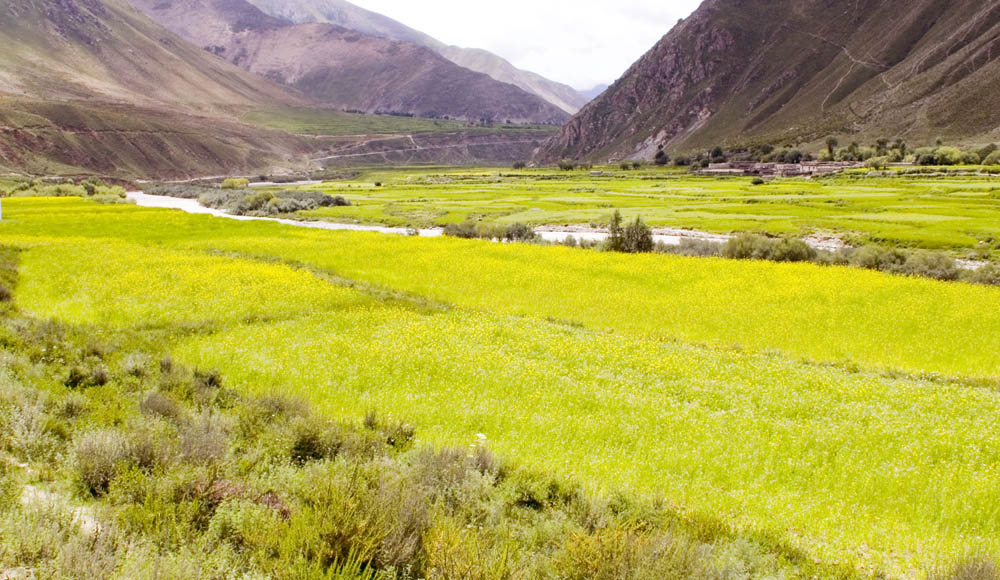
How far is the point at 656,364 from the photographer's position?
15211mm

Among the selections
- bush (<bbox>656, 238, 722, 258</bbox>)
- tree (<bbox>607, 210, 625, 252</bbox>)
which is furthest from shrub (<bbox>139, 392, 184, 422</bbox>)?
tree (<bbox>607, 210, 625, 252</bbox>)

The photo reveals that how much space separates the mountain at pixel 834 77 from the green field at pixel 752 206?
4419 centimetres

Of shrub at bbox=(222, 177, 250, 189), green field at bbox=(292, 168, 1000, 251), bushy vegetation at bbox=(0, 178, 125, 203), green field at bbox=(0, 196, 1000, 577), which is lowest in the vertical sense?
green field at bbox=(0, 196, 1000, 577)

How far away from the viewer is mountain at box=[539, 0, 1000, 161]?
365 feet

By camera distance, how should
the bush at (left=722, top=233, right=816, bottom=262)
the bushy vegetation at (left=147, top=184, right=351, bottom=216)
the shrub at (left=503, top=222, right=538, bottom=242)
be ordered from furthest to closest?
the bushy vegetation at (left=147, top=184, right=351, bottom=216), the shrub at (left=503, top=222, right=538, bottom=242), the bush at (left=722, top=233, right=816, bottom=262)

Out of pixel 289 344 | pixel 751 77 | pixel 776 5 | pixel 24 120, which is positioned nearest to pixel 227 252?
pixel 289 344

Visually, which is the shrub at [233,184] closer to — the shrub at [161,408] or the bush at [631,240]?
the bush at [631,240]

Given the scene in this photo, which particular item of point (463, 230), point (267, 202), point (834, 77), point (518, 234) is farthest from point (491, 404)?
point (834, 77)

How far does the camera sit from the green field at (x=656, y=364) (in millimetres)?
9133

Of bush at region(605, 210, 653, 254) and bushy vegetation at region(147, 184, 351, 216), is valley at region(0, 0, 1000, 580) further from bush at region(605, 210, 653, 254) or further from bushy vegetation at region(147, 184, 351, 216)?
bushy vegetation at region(147, 184, 351, 216)

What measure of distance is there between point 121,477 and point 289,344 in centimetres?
985

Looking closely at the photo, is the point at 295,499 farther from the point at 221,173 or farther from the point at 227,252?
the point at 221,173

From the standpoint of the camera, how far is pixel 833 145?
115000mm

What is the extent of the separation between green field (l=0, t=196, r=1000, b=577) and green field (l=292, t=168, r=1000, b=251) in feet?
69.6
